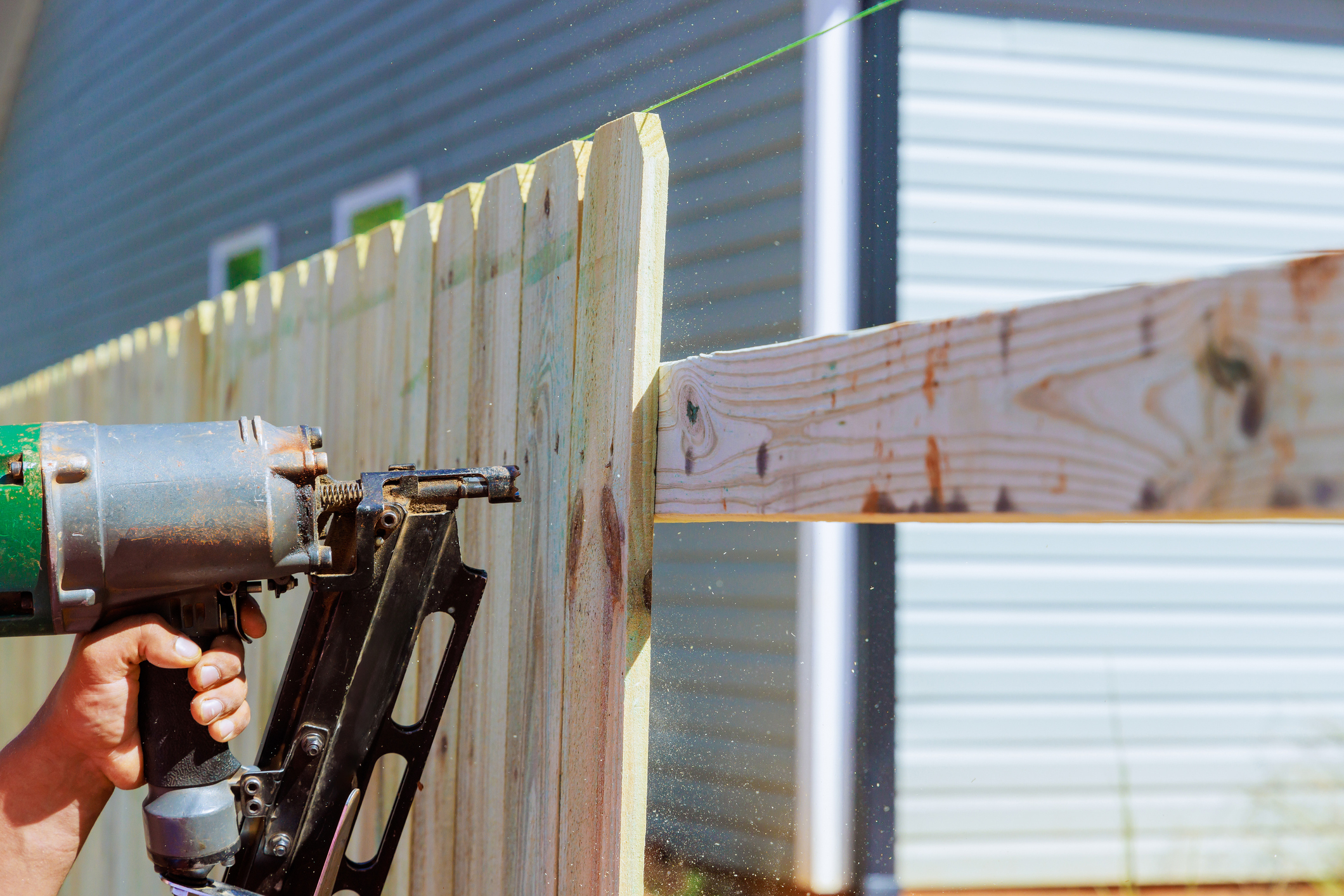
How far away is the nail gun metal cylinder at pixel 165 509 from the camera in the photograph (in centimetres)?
130

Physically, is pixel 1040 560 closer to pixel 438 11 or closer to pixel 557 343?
pixel 557 343

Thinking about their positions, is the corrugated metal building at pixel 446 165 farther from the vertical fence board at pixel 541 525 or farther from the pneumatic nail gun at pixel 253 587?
the pneumatic nail gun at pixel 253 587

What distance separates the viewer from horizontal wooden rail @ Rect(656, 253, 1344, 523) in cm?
73

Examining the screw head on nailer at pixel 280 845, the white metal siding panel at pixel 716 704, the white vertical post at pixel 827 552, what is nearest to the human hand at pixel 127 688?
the screw head on nailer at pixel 280 845

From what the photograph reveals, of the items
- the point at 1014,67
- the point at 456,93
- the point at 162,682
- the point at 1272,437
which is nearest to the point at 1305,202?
the point at 1014,67

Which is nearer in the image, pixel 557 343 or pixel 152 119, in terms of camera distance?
pixel 557 343

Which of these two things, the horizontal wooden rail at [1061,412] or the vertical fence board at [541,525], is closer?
the horizontal wooden rail at [1061,412]

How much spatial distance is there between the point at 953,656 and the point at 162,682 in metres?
3.06

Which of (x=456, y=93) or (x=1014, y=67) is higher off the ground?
(x=456, y=93)

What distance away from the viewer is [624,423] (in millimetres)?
1424

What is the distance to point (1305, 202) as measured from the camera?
2.45 meters

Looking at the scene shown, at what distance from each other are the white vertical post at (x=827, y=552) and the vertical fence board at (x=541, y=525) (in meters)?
0.43

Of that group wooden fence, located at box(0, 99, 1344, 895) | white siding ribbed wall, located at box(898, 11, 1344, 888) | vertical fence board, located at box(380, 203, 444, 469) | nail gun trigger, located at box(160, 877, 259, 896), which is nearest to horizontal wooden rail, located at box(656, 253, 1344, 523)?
wooden fence, located at box(0, 99, 1344, 895)

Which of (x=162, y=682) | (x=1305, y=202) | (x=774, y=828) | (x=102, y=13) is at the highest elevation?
(x=102, y=13)
